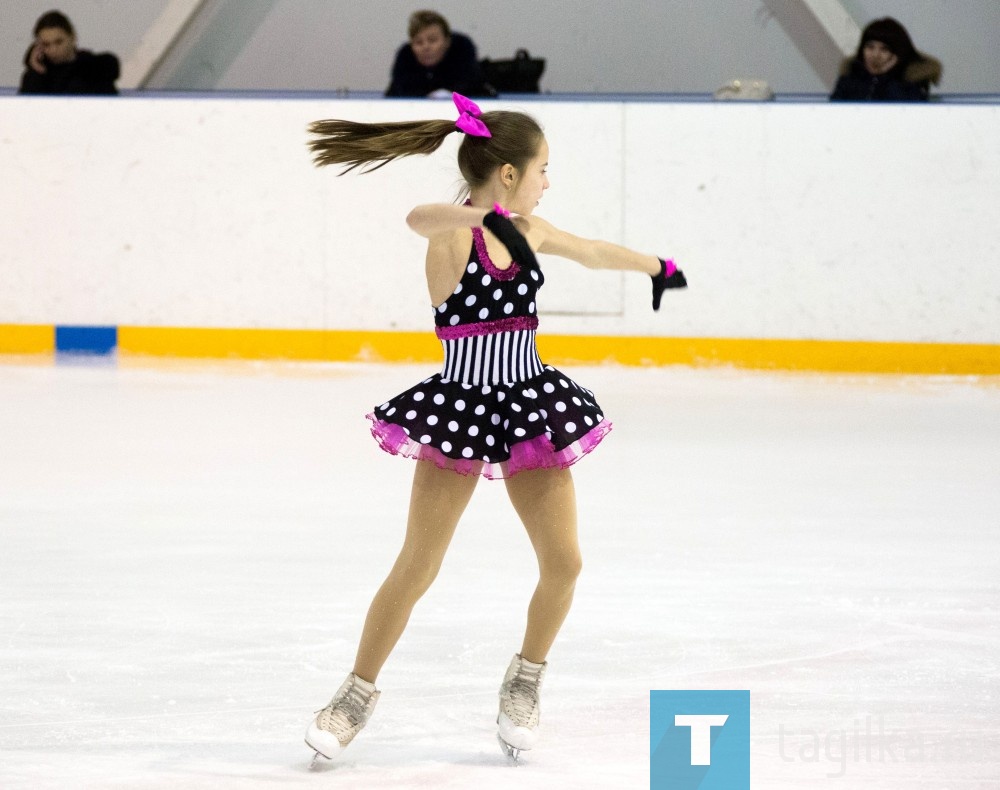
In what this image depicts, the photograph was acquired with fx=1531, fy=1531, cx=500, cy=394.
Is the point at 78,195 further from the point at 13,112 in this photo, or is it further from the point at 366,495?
the point at 366,495

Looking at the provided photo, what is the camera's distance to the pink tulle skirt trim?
235 cm

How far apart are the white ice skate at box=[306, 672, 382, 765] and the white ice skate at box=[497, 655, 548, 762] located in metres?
0.21

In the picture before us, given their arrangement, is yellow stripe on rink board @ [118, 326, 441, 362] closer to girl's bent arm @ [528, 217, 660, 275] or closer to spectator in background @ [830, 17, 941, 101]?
spectator in background @ [830, 17, 941, 101]

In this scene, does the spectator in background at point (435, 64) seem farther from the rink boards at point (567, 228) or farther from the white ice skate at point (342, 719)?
the white ice skate at point (342, 719)

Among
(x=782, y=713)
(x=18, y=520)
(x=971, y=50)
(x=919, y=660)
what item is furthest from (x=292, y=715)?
(x=971, y=50)

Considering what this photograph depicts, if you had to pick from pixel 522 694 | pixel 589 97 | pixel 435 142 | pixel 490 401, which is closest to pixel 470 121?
pixel 435 142

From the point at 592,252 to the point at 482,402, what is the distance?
11.6 inches

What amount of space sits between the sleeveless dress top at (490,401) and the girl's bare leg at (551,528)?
0.04 metres

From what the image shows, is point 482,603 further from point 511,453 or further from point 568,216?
point 568,216

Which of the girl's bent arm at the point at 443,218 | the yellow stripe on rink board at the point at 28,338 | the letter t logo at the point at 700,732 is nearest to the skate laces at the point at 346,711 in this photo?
the letter t logo at the point at 700,732

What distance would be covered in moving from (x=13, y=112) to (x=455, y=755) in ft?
22.4

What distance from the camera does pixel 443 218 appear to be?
7.45ft

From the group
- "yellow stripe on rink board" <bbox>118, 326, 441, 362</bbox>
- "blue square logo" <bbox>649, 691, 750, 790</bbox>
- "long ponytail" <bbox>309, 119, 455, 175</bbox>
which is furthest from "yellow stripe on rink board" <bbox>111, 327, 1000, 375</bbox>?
"long ponytail" <bbox>309, 119, 455, 175</bbox>

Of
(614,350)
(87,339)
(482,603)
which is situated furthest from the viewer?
(87,339)
